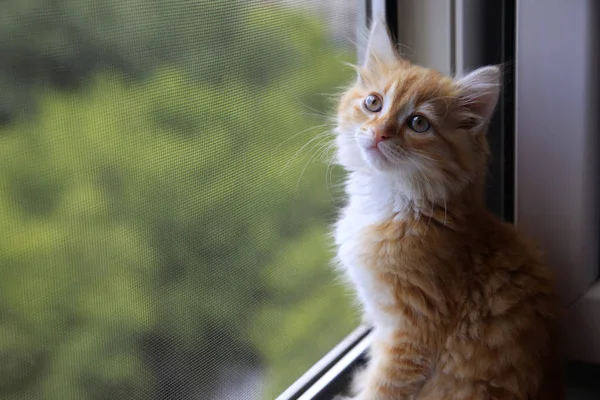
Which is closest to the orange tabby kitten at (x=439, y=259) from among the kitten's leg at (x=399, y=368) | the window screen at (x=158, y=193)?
the kitten's leg at (x=399, y=368)

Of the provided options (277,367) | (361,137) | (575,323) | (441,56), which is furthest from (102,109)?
(575,323)

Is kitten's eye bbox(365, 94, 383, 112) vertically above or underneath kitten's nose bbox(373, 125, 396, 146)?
above

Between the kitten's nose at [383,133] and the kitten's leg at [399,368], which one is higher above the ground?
the kitten's nose at [383,133]

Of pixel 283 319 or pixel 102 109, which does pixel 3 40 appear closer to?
pixel 102 109

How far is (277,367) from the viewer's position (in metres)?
1.19

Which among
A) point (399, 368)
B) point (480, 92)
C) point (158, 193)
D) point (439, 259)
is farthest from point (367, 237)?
point (158, 193)

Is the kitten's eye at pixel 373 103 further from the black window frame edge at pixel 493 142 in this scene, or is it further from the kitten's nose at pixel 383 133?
the black window frame edge at pixel 493 142

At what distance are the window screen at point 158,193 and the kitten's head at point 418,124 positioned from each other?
0.10 meters

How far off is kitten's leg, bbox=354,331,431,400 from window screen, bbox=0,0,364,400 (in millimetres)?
188

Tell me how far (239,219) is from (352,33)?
547 mm

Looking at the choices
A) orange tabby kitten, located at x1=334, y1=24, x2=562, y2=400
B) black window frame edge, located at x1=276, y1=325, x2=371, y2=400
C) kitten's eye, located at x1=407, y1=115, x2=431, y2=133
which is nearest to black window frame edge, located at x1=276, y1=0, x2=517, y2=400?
black window frame edge, located at x1=276, y1=325, x2=371, y2=400

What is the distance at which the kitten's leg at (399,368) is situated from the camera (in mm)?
1105

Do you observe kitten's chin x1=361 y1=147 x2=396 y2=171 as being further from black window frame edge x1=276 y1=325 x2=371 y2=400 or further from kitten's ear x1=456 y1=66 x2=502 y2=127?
black window frame edge x1=276 y1=325 x2=371 y2=400

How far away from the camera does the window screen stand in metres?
0.70
